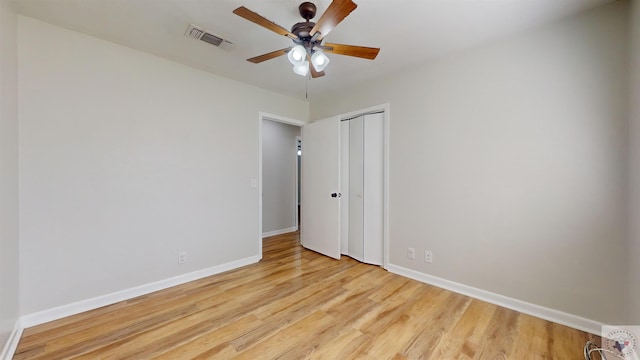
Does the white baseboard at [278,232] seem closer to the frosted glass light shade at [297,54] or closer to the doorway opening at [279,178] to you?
the doorway opening at [279,178]

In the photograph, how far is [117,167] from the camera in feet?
7.64

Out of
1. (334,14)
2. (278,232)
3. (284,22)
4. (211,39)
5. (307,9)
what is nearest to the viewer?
(334,14)

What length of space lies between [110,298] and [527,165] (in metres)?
3.97

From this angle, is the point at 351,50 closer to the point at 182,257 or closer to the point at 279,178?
the point at 182,257

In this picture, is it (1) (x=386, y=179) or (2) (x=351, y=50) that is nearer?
(2) (x=351, y=50)

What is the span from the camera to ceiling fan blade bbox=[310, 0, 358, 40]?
134cm

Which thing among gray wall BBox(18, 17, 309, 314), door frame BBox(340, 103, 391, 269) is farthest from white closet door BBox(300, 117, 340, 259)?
gray wall BBox(18, 17, 309, 314)

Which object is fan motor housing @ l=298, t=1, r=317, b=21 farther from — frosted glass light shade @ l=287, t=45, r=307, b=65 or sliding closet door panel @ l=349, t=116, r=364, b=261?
sliding closet door panel @ l=349, t=116, r=364, b=261

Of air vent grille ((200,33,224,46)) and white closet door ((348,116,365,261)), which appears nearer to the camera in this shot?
air vent grille ((200,33,224,46))

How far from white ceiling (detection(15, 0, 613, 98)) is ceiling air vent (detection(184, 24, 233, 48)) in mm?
51

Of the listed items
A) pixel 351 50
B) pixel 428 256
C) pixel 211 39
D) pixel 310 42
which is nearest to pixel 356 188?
pixel 428 256

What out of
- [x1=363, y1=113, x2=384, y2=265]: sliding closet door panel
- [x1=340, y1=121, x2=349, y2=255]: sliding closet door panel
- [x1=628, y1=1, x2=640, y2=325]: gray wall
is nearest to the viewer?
[x1=628, y1=1, x2=640, y2=325]: gray wall

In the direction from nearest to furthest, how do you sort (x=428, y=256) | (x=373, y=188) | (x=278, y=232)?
(x=428, y=256) < (x=373, y=188) < (x=278, y=232)

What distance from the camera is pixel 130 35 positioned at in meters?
2.19
